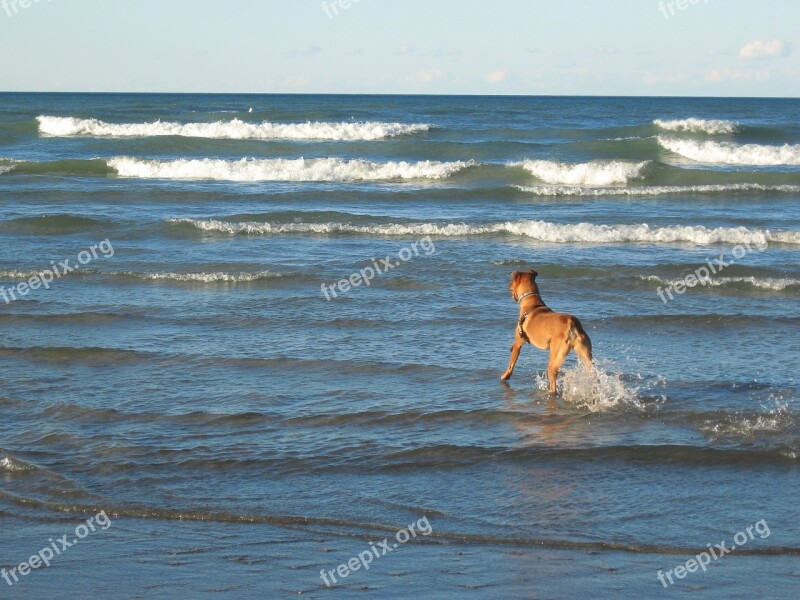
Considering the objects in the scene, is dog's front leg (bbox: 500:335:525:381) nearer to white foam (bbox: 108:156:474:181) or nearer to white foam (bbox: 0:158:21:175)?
white foam (bbox: 108:156:474:181)

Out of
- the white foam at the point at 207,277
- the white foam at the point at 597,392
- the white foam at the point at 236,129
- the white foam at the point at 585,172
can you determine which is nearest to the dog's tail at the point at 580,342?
the white foam at the point at 597,392

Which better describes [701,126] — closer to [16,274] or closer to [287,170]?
[287,170]

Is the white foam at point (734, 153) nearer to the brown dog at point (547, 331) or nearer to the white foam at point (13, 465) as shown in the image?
the brown dog at point (547, 331)

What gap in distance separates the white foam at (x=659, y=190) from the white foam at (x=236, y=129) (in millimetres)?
15721

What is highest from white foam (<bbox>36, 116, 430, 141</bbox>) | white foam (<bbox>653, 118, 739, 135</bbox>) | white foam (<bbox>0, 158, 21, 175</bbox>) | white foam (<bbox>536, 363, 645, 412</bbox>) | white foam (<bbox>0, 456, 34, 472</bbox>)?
white foam (<bbox>653, 118, 739, 135</bbox>)

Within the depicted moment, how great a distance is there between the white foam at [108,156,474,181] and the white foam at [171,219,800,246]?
8472mm

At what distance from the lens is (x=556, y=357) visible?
898 cm

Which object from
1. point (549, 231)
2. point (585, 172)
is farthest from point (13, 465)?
point (585, 172)

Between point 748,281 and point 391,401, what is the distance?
7.07 m

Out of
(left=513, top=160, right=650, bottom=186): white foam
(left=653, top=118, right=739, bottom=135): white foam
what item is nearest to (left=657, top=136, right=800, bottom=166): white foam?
(left=513, top=160, right=650, bottom=186): white foam

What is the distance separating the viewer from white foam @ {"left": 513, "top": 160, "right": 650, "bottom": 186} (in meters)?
27.1

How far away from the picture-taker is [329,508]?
21.4 feet

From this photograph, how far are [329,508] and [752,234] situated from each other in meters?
13.0

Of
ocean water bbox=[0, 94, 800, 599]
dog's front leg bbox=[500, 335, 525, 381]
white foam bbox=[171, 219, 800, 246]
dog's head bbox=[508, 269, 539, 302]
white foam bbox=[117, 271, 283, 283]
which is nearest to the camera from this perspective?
ocean water bbox=[0, 94, 800, 599]
